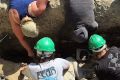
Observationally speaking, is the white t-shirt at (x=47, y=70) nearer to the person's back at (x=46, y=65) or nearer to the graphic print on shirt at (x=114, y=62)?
the person's back at (x=46, y=65)

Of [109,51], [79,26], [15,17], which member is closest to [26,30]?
[15,17]

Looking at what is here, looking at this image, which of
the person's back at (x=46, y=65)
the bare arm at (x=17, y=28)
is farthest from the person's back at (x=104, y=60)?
the bare arm at (x=17, y=28)

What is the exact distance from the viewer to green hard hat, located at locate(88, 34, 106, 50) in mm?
5066

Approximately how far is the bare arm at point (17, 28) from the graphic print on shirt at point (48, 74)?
0.58 meters

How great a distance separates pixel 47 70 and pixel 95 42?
0.62 meters

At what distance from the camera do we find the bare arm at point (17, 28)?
5.30 meters

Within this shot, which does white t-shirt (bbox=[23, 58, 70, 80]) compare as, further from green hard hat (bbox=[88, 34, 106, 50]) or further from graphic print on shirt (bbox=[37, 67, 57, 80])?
green hard hat (bbox=[88, 34, 106, 50])

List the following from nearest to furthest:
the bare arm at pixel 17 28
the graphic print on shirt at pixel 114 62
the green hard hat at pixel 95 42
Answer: the graphic print on shirt at pixel 114 62 < the green hard hat at pixel 95 42 < the bare arm at pixel 17 28

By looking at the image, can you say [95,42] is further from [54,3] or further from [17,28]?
[17,28]

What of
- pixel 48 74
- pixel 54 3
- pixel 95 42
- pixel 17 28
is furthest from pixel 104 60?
pixel 17 28

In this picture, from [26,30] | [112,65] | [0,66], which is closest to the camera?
[112,65]

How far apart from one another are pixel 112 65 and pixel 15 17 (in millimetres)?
1260

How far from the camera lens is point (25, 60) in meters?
5.81

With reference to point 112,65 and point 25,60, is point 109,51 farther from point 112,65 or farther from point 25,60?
point 25,60
